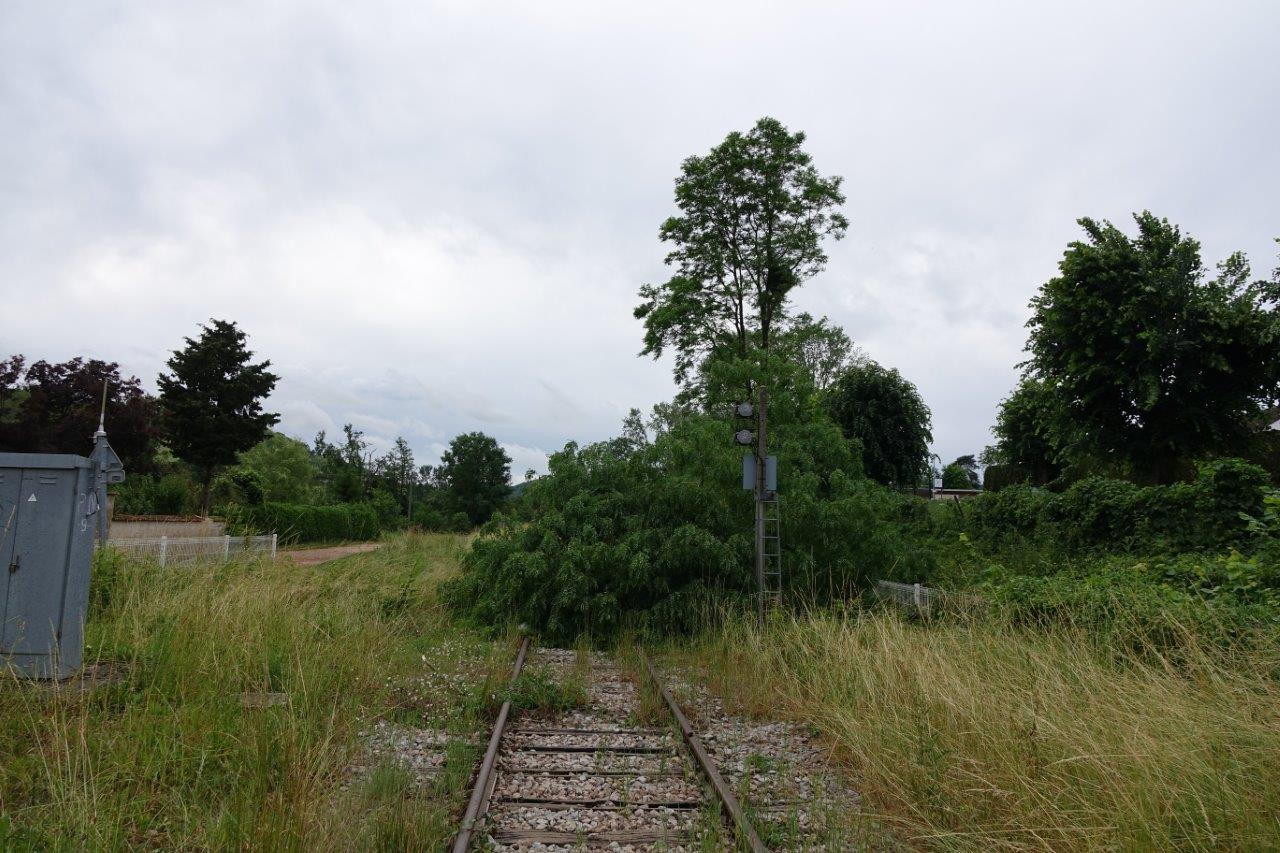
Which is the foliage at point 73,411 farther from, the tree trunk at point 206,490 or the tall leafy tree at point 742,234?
the tall leafy tree at point 742,234

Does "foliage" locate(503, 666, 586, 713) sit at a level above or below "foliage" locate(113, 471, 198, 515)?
below

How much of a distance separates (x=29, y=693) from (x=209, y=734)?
4.78ft

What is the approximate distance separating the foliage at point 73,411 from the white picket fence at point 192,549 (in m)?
14.6

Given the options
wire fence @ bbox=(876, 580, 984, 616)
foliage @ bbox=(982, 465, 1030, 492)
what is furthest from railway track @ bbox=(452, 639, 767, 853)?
foliage @ bbox=(982, 465, 1030, 492)

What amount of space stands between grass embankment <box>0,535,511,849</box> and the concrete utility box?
0.35 metres

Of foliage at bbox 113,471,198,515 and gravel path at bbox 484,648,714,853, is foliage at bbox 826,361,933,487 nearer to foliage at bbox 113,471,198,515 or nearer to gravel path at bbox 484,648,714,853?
gravel path at bbox 484,648,714,853

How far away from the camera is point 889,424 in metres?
29.1

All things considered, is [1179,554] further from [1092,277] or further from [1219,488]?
[1092,277]

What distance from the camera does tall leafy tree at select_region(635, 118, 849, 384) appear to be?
931 inches

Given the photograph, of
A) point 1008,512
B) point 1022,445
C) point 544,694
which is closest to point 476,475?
point 1022,445

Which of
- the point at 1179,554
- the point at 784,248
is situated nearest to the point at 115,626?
the point at 1179,554

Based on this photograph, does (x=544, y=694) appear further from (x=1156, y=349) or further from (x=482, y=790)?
(x=1156, y=349)

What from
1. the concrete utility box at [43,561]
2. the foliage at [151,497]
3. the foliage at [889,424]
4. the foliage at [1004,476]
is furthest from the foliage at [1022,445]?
the foliage at [151,497]

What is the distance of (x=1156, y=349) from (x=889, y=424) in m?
13.1
